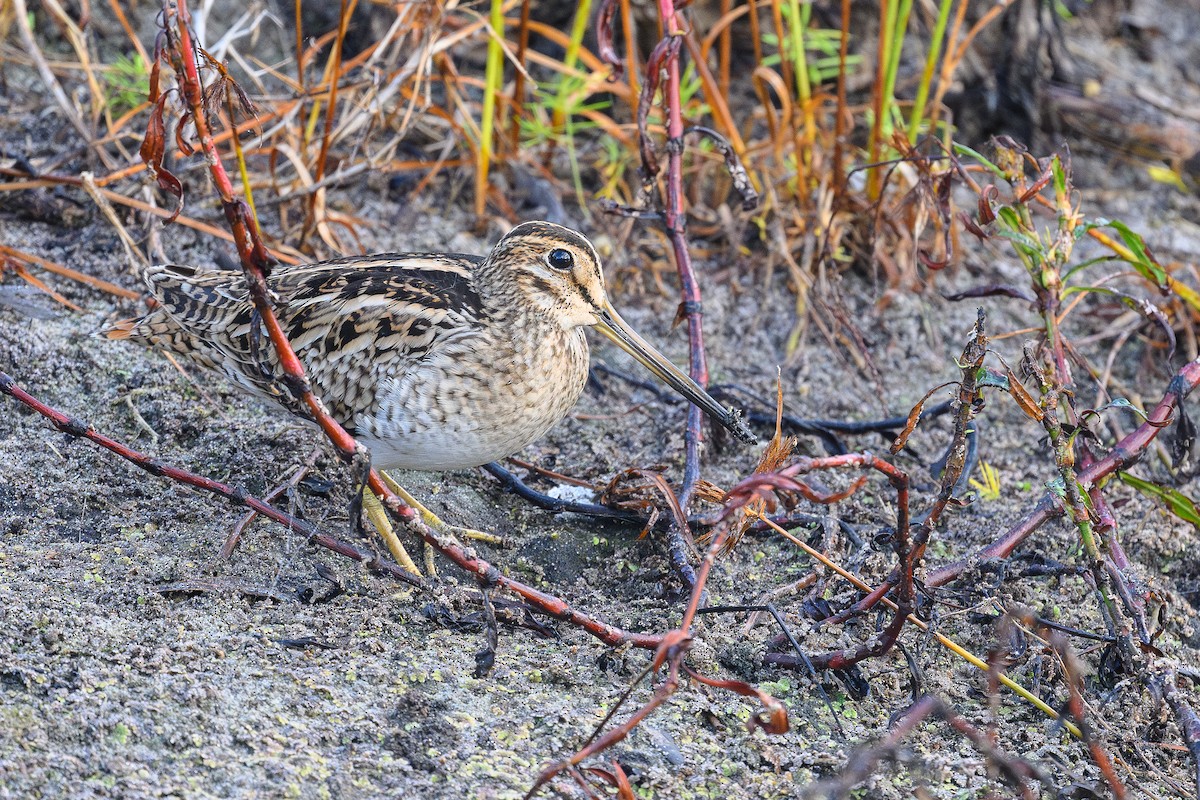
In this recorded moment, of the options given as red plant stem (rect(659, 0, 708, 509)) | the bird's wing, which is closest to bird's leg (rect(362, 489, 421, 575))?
the bird's wing

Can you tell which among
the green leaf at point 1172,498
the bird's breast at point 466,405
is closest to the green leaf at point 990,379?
the green leaf at point 1172,498

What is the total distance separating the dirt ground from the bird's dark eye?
652 millimetres

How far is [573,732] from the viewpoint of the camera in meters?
2.57

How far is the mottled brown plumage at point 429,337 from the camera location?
3172 mm

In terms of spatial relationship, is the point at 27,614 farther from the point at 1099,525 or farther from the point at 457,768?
the point at 1099,525

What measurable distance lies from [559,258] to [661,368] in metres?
0.42

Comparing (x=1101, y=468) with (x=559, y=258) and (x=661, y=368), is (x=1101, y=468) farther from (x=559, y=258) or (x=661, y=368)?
(x=559, y=258)

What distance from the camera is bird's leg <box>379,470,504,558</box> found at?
3.42m

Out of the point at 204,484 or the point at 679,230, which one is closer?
the point at 204,484

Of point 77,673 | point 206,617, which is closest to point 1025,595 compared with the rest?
point 206,617

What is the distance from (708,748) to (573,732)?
0.28 m

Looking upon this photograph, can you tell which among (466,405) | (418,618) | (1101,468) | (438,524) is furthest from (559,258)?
(1101,468)

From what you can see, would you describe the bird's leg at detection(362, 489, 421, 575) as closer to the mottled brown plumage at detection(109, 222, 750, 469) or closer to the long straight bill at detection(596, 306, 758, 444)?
the mottled brown plumage at detection(109, 222, 750, 469)

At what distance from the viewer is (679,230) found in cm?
369
